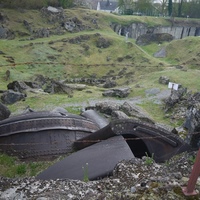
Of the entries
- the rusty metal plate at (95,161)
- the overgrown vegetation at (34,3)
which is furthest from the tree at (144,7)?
the rusty metal plate at (95,161)

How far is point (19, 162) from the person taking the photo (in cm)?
639

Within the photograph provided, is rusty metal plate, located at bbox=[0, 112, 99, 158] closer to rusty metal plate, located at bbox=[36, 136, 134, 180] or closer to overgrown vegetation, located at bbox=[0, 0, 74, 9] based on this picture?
rusty metal plate, located at bbox=[36, 136, 134, 180]

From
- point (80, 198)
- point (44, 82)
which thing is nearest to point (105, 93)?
point (44, 82)

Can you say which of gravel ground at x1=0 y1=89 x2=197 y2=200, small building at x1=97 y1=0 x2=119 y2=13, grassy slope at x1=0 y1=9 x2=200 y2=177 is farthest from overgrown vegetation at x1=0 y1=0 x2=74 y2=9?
gravel ground at x1=0 y1=89 x2=197 y2=200

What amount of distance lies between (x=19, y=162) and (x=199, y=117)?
160 inches

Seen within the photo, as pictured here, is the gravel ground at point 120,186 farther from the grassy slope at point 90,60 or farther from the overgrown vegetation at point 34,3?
the overgrown vegetation at point 34,3

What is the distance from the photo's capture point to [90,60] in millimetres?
35000

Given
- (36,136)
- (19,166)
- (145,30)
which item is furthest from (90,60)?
(19,166)

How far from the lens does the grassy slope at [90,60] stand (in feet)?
76.4

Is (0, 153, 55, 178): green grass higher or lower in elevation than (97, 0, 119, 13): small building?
lower

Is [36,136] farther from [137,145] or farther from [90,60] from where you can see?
[90,60]

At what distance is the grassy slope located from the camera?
23.3 m

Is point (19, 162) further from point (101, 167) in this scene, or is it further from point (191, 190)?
point (191, 190)

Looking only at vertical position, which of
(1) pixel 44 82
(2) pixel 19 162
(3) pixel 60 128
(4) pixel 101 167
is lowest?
(1) pixel 44 82
